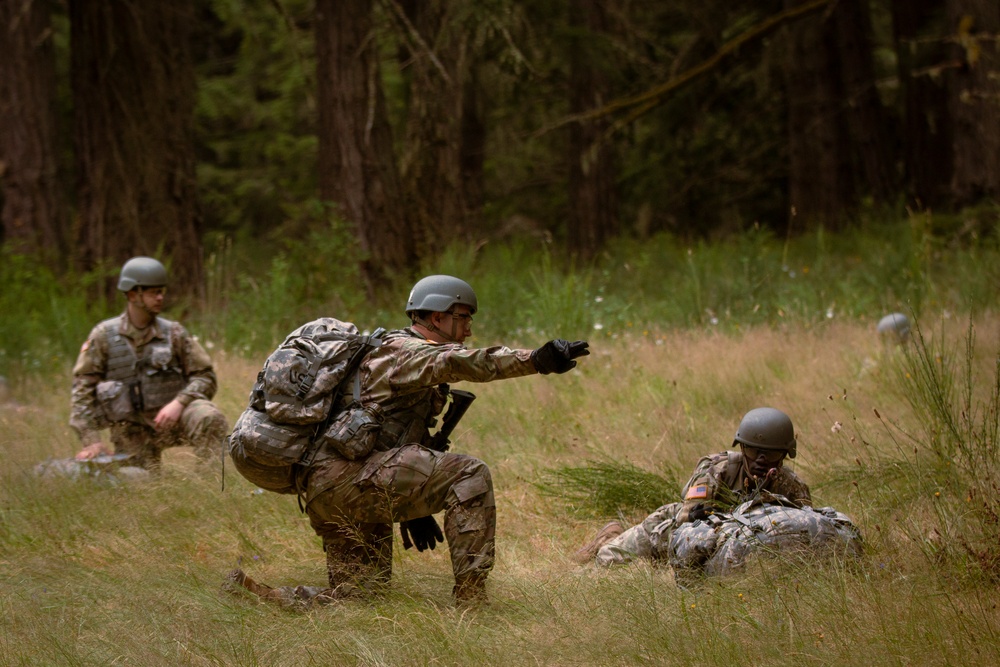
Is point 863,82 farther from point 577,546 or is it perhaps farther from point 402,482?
point 402,482

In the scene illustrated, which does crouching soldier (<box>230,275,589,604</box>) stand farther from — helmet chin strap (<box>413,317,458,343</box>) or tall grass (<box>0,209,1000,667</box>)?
tall grass (<box>0,209,1000,667</box>)

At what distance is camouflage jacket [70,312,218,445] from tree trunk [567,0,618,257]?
8895mm

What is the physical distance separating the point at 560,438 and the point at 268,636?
3.40 meters

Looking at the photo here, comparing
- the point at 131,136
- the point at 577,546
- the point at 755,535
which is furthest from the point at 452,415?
the point at 131,136

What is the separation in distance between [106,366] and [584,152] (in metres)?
Result: 9.90

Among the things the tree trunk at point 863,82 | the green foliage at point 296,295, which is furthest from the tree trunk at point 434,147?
the tree trunk at point 863,82

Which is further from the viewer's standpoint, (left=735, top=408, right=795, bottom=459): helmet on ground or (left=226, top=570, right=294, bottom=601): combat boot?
(left=735, top=408, right=795, bottom=459): helmet on ground

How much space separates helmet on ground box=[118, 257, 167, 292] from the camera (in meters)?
7.74

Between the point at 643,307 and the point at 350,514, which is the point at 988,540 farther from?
the point at 643,307

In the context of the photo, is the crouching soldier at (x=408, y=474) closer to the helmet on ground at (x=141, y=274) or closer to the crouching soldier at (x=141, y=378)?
the crouching soldier at (x=141, y=378)

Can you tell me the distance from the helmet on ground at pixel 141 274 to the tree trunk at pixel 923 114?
38.9ft

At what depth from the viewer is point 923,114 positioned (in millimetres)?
16891

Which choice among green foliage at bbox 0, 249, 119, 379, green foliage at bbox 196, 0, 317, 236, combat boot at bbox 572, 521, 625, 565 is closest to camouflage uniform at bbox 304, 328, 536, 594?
combat boot at bbox 572, 521, 625, 565

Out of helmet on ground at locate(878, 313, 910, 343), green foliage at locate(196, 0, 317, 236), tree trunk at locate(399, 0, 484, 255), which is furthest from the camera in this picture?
green foliage at locate(196, 0, 317, 236)
